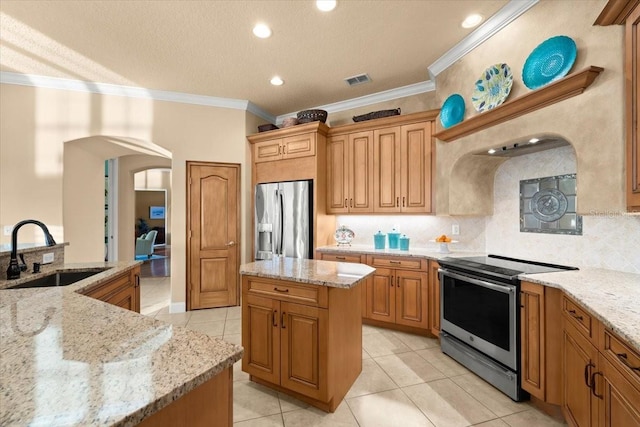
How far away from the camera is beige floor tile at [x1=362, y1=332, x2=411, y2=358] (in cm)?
281

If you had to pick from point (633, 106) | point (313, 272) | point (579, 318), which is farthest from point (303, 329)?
point (633, 106)

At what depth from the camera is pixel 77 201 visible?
3986 mm

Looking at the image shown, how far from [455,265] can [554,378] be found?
100 centimetres

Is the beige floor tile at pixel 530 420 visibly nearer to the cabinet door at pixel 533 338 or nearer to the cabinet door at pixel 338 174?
the cabinet door at pixel 533 338

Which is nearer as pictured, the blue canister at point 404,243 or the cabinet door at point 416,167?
the cabinet door at point 416,167

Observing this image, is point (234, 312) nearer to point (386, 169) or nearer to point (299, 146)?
point (299, 146)

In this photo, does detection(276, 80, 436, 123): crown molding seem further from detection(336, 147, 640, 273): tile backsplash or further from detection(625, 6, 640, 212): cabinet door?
detection(625, 6, 640, 212): cabinet door

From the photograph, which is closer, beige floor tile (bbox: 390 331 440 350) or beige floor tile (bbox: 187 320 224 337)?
beige floor tile (bbox: 390 331 440 350)

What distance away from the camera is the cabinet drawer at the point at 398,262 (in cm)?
306

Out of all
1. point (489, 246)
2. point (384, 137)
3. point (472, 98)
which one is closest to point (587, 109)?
point (472, 98)

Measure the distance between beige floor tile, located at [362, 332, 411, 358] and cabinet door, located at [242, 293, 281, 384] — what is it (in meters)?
1.12

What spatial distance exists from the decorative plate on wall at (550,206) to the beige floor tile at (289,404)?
250 centimetres

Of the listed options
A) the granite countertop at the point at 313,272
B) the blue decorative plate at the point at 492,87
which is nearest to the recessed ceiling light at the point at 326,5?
the blue decorative plate at the point at 492,87

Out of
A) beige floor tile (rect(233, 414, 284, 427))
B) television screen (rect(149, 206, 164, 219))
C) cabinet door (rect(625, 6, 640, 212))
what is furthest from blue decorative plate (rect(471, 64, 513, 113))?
television screen (rect(149, 206, 164, 219))
